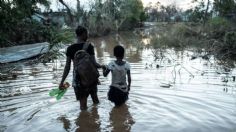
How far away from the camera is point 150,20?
86.5 metres

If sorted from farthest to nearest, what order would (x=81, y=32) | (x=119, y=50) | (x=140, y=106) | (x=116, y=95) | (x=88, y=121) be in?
1. (x=140, y=106)
2. (x=116, y=95)
3. (x=88, y=121)
4. (x=119, y=50)
5. (x=81, y=32)

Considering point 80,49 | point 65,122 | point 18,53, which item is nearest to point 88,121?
point 65,122

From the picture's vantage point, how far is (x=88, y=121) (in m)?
6.37

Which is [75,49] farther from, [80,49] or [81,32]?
[81,32]

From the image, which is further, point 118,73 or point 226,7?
point 226,7

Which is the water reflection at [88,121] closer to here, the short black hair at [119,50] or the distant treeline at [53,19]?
the short black hair at [119,50]

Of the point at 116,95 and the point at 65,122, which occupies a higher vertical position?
the point at 116,95

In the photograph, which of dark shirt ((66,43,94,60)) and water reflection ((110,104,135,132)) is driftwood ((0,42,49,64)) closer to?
water reflection ((110,104,135,132))

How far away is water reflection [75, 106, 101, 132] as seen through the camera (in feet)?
19.5

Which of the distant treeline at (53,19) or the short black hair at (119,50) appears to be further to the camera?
the distant treeline at (53,19)

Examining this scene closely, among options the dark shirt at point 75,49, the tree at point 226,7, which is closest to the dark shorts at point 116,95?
the dark shirt at point 75,49

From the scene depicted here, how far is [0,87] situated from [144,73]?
4480mm

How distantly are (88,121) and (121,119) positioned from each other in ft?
1.96

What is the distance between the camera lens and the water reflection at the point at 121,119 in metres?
5.94
